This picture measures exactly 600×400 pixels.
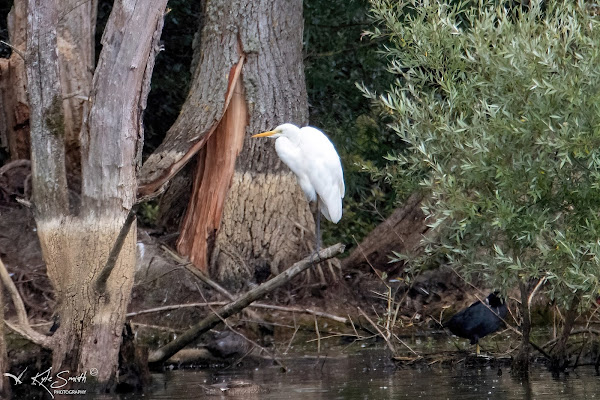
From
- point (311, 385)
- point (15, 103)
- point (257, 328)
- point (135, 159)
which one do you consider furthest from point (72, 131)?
point (311, 385)

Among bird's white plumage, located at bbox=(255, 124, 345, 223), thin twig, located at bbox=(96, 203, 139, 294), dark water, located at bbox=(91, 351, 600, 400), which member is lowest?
dark water, located at bbox=(91, 351, 600, 400)

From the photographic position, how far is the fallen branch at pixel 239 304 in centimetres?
647

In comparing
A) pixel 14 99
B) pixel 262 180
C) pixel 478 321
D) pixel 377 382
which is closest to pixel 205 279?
pixel 262 180

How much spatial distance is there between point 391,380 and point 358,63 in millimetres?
6692

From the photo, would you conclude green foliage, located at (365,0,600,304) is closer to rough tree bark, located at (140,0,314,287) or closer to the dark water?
the dark water

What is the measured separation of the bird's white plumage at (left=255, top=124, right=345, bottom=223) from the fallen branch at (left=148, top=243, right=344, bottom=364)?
1695mm

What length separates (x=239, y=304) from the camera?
687 centimetres

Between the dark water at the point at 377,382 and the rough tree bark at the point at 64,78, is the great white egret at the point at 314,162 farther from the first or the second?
the rough tree bark at the point at 64,78

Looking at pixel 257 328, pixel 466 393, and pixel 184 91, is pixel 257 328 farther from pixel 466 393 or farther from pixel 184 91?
pixel 184 91

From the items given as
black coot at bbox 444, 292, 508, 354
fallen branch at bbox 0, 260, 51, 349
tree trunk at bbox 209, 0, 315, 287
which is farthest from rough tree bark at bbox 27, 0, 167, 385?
tree trunk at bbox 209, 0, 315, 287

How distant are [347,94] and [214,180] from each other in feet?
11.7

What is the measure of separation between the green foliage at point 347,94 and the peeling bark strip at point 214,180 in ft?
8.28

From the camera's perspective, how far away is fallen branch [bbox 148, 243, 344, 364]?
255 inches

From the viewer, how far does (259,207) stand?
1023cm
